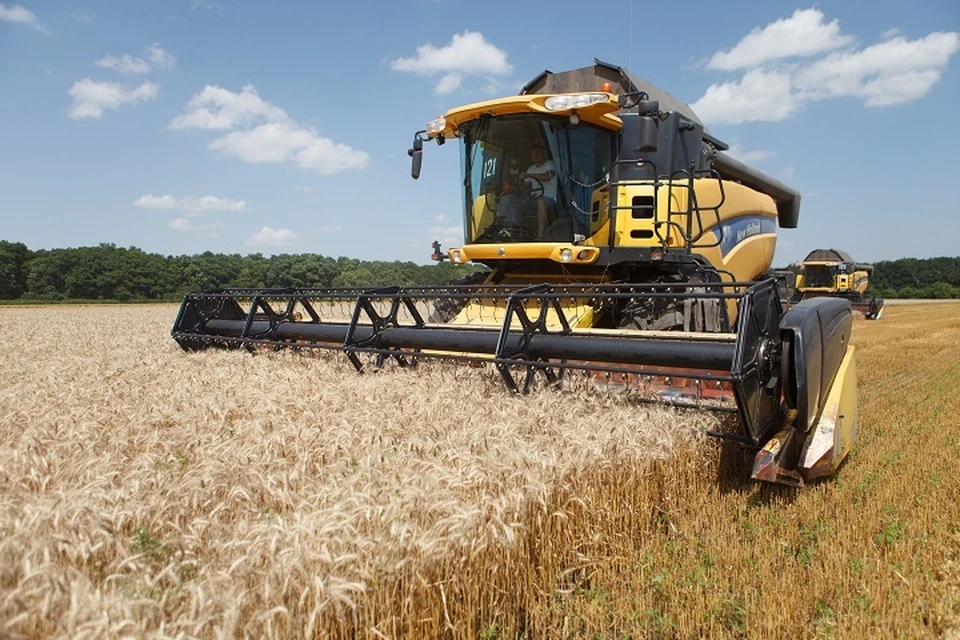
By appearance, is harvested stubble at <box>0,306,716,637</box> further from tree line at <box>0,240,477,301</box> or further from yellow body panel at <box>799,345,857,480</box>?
tree line at <box>0,240,477,301</box>

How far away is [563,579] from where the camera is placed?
7.74 ft

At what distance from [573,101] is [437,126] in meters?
1.32

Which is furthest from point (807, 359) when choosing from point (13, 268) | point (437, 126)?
point (13, 268)

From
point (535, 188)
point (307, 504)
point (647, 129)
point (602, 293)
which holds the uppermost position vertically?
point (647, 129)

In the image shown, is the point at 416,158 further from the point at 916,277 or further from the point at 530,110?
the point at 916,277

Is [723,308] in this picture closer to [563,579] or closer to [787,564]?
[787,564]

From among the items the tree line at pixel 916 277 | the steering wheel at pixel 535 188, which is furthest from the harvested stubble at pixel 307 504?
the tree line at pixel 916 277

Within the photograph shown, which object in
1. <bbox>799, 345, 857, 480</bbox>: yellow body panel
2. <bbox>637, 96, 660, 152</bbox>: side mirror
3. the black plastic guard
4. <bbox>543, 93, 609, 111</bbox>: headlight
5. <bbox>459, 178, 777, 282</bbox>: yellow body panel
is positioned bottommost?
<bbox>799, 345, 857, 480</bbox>: yellow body panel

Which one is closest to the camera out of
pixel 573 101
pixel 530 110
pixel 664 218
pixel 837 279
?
pixel 573 101

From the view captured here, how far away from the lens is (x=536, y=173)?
5195 mm

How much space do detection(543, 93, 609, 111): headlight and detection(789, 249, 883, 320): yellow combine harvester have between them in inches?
740

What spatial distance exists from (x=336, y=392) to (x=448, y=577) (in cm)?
187

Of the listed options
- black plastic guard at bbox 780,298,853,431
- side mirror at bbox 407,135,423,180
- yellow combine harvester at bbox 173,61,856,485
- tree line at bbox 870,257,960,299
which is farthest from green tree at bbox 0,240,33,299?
tree line at bbox 870,257,960,299

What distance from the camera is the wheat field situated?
58.4 inches
